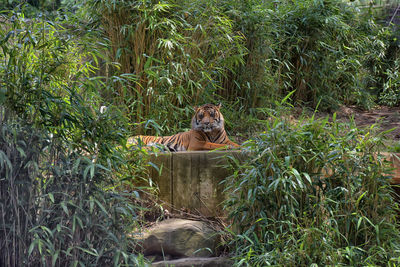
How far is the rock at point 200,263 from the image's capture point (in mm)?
3332

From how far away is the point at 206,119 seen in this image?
4570 mm

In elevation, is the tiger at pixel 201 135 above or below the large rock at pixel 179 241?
above

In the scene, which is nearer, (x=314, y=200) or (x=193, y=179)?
(x=314, y=200)

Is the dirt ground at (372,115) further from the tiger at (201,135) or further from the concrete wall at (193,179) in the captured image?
the concrete wall at (193,179)

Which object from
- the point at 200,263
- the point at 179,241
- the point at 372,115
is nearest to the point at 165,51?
the point at 179,241

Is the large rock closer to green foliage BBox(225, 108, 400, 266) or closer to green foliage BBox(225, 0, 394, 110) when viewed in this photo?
green foliage BBox(225, 108, 400, 266)

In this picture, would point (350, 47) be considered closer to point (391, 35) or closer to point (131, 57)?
point (391, 35)

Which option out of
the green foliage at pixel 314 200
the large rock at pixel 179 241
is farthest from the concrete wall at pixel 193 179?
the green foliage at pixel 314 200

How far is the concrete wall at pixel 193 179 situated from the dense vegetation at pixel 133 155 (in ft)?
0.51

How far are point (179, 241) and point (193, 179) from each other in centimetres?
51

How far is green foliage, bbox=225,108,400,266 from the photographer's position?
10.2 feet

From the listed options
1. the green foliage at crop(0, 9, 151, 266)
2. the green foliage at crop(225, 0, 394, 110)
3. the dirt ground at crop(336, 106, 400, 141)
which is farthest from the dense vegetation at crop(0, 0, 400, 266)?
the dirt ground at crop(336, 106, 400, 141)

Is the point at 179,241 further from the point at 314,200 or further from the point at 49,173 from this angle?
the point at 49,173

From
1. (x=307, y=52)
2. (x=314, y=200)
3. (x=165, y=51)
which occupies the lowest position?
(x=314, y=200)
